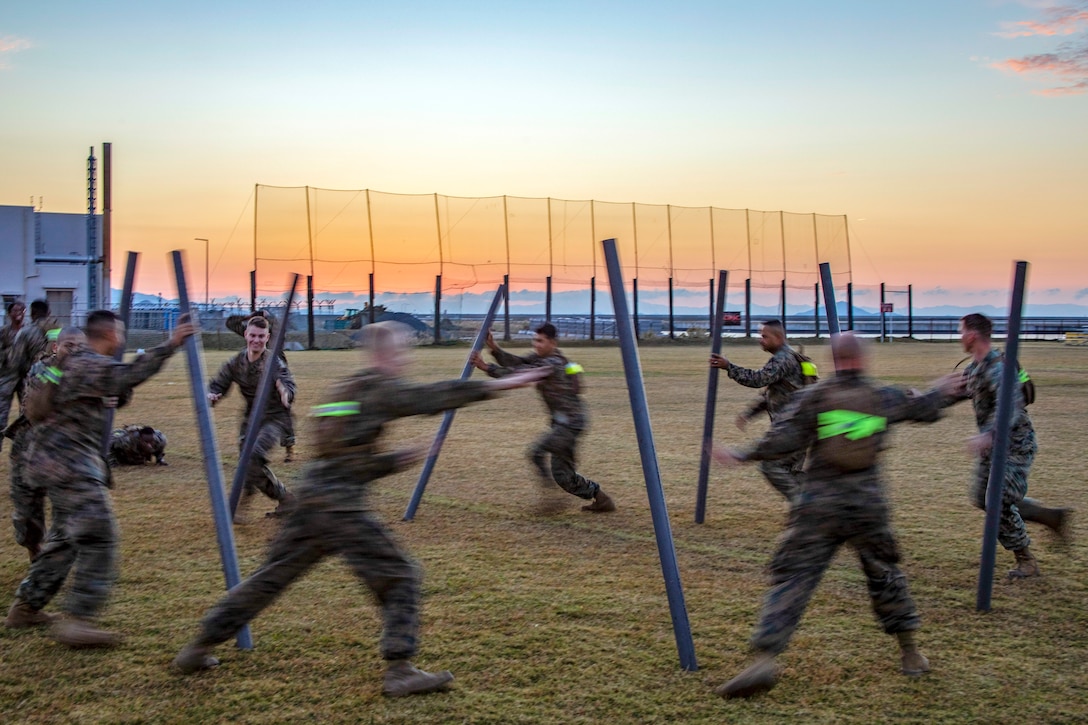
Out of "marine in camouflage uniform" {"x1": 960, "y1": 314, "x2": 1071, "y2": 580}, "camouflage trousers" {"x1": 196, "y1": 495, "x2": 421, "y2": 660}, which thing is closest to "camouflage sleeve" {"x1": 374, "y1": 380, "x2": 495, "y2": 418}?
"camouflage trousers" {"x1": 196, "y1": 495, "x2": 421, "y2": 660}

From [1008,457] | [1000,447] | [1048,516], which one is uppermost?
[1000,447]

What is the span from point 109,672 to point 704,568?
13.9ft

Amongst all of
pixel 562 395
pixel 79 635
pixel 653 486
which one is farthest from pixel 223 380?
pixel 653 486

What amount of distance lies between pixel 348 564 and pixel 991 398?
490cm

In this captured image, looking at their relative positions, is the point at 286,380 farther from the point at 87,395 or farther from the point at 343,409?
the point at 343,409

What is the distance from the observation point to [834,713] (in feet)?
15.6

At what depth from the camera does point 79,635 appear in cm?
549

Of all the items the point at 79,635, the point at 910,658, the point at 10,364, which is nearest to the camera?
the point at 910,658

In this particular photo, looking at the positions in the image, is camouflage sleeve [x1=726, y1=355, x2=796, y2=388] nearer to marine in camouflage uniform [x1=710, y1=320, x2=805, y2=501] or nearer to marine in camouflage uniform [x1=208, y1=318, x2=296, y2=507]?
marine in camouflage uniform [x1=710, y1=320, x2=805, y2=501]

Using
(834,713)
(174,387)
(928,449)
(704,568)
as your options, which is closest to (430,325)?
(174,387)

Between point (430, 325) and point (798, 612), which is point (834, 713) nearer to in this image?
point (798, 612)

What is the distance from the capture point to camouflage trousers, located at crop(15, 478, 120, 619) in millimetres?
5543

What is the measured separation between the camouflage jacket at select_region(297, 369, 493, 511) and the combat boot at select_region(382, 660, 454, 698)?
0.87 metres

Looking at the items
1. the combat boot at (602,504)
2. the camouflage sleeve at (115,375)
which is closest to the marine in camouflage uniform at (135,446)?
the combat boot at (602,504)
